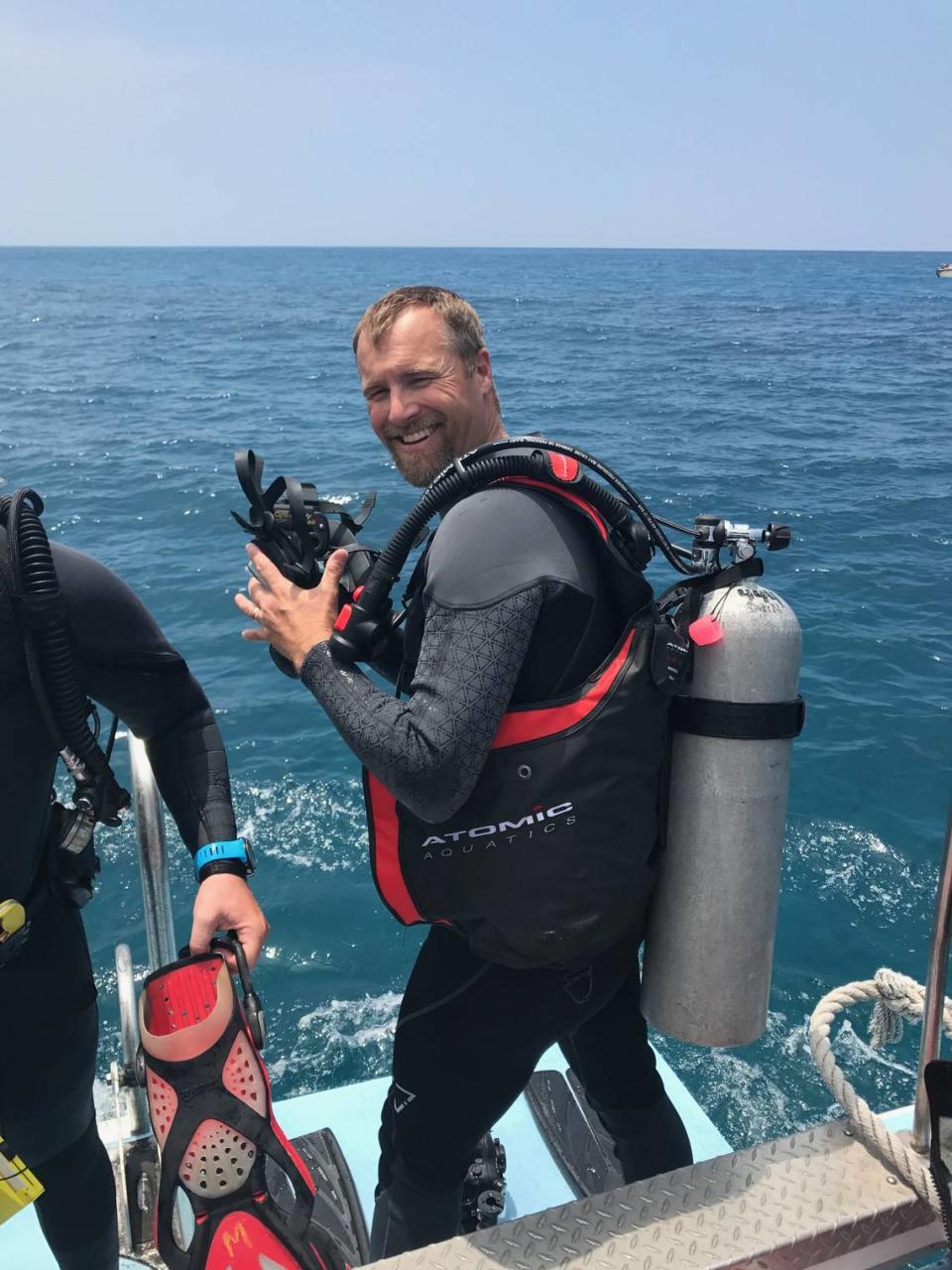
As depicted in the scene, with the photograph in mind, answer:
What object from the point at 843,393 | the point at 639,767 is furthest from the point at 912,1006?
the point at 843,393

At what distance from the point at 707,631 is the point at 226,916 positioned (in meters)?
1.03

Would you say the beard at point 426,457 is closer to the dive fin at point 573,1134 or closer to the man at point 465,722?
the man at point 465,722

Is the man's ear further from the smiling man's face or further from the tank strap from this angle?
the tank strap

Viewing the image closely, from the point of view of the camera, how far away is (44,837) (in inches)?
81.6

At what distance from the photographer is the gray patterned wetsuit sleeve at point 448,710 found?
162 centimetres

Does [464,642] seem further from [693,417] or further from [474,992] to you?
[693,417]

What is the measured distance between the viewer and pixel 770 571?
10.3m

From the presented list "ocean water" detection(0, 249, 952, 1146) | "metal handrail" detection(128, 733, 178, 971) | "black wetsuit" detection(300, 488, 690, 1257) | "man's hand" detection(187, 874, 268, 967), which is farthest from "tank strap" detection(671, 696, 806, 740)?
"ocean water" detection(0, 249, 952, 1146)

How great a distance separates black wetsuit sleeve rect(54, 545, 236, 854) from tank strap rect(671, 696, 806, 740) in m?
0.96

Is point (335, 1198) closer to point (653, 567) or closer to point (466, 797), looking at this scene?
point (466, 797)

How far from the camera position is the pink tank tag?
1772mm

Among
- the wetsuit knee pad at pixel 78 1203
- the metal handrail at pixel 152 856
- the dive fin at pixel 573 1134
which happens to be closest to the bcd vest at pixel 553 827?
the metal handrail at pixel 152 856

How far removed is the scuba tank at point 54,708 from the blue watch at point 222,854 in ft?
0.77

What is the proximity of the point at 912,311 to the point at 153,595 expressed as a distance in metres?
39.9
